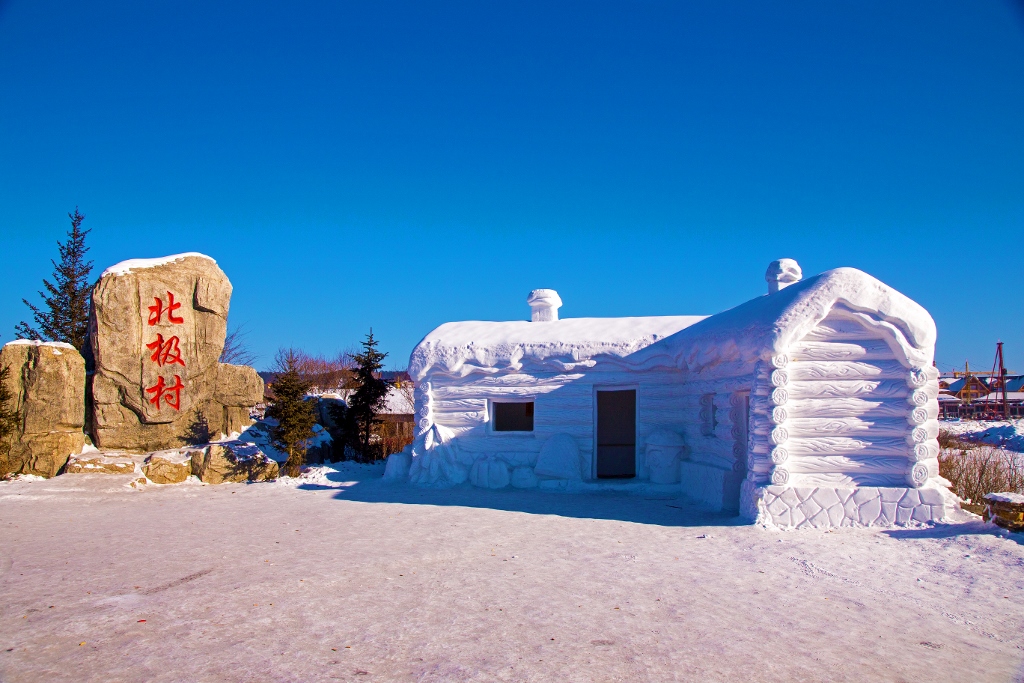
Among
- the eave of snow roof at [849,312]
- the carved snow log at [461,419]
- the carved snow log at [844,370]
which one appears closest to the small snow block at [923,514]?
the carved snow log at [844,370]

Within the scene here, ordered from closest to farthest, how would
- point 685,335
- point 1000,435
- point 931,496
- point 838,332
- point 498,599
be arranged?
1. point 498,599
2. point 931,496
3. point 838,332
4. point 685,335
5. point 1000,435

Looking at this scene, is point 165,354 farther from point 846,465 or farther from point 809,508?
point 846,465

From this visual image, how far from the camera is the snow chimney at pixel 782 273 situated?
1234 cm

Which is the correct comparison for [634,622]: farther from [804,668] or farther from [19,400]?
[19,400]

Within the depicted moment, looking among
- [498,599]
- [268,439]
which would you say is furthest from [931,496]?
[268,439]

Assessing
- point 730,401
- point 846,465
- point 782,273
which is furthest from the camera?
point 782,273

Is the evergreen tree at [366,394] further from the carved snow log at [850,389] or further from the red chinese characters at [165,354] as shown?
the carved snow log at [850,389]

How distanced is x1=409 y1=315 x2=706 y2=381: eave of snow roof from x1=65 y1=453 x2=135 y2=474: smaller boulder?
6.20m

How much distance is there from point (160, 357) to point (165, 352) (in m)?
0.15

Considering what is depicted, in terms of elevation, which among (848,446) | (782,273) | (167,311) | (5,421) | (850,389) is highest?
(782,273)

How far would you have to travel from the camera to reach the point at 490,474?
1333cm

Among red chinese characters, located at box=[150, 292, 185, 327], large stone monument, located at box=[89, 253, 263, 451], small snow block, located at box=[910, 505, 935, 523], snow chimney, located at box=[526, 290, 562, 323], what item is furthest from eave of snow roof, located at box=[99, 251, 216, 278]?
small snow block, located at box=[910, 505, 935, 523]

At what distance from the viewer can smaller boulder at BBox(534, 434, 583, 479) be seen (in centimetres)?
1302

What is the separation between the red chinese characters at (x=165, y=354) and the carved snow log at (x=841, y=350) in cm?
1276
